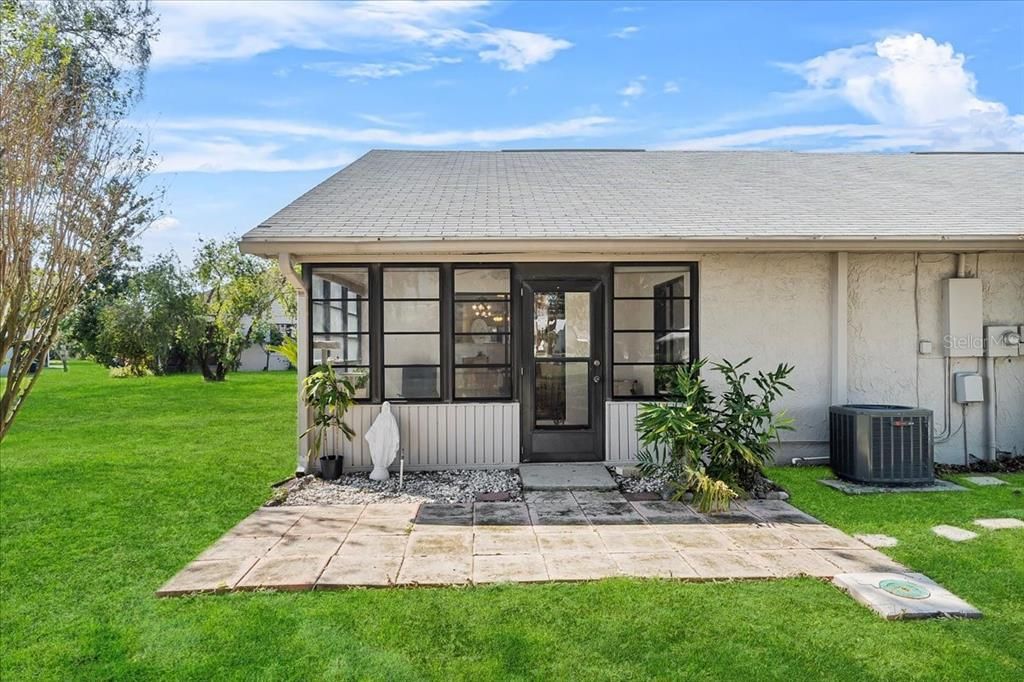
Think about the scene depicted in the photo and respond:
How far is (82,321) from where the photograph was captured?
2092cm

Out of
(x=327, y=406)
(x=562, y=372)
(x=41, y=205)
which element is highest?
(x=41, y=205)

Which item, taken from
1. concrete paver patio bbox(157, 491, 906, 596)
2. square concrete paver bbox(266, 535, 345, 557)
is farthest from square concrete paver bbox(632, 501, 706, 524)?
square concrete paver bbox(266, 535, 345, 557)

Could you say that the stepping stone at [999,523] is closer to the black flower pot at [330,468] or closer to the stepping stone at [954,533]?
the stepping stone at [954,533]

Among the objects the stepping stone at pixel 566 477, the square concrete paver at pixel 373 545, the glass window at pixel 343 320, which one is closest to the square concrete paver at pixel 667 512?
the stepping stone at pixel 566 477

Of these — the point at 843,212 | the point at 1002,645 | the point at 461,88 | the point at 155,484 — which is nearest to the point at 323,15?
the point at 461,88

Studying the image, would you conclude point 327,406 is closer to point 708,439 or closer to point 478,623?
point 478,623

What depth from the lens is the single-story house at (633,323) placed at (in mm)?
6535

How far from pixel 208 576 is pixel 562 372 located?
13.2ft

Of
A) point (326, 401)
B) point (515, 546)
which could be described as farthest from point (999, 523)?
point (326, 401)

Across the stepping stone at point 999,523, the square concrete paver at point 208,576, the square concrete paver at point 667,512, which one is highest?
the stepping stone at point 999,523

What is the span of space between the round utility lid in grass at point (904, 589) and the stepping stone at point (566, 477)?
2.64m

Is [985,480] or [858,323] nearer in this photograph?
[985,480]

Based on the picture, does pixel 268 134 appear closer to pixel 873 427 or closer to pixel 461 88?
pixel 461 88

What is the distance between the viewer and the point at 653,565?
12.8ft
